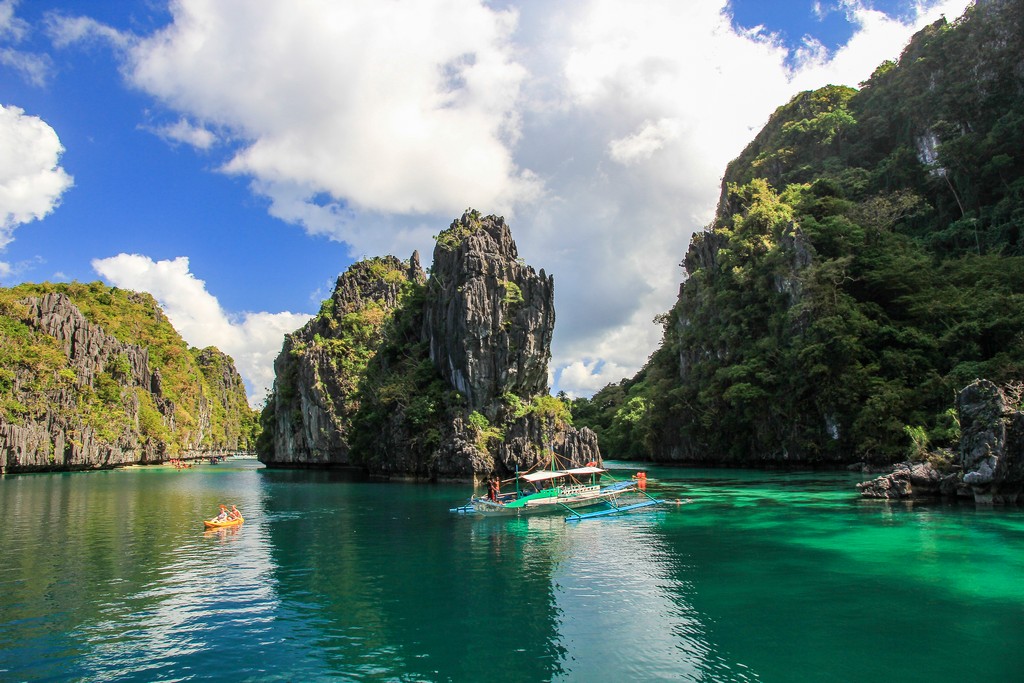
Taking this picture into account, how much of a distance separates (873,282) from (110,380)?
103 meters

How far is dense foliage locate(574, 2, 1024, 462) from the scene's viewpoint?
53.3 metres

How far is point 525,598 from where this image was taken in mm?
17359

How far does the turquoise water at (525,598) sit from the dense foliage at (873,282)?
26.4 metres

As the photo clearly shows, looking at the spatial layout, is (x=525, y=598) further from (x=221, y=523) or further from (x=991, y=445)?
(x=991, y=445)

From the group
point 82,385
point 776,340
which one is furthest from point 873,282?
point 82,385

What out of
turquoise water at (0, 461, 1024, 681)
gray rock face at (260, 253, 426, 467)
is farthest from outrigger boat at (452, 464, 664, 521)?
gray rock face at (260, 253, 426, 467)

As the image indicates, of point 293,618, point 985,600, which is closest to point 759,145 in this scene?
point 985,600

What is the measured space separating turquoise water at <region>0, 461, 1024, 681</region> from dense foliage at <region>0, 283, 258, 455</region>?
192 feet

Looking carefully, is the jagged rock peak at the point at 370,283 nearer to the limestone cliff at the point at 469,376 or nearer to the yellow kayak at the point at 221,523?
the limestone cliff at the point at 469,376

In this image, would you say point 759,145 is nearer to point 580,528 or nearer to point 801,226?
point 801,226

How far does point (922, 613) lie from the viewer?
49.5ft

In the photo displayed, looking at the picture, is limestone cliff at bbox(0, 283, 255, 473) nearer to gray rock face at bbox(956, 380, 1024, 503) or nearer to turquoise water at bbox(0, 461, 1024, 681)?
turquoise water at bbox(0, 461, 1024, 681)

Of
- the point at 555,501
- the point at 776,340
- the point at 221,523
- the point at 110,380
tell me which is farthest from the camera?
the point at 110,380

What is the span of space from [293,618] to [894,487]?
113ft
